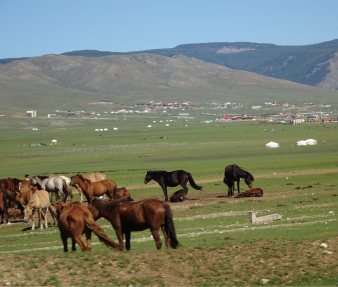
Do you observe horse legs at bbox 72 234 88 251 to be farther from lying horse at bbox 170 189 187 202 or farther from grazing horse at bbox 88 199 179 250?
lying horse at bbox 170 189 187 202

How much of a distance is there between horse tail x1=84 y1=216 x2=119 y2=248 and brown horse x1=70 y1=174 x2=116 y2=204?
1322 centimetres

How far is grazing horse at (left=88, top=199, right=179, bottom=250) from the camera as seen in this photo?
55.9 feet

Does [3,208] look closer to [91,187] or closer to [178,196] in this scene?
[91,187]

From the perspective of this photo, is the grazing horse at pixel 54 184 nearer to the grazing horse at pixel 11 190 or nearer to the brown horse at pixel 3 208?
the grazing horse at pixel 11 190

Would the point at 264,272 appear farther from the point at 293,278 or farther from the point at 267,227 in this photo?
the point at 267,227

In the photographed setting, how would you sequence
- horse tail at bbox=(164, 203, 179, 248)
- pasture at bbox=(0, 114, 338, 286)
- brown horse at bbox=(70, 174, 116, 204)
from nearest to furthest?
pasture at bbox=(0, 114, 338, 286), horse tail at bbox=(164, 203, 179, 248), brown horse at bbox=(70, 174, 116, 204)

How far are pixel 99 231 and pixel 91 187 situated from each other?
1378 cm

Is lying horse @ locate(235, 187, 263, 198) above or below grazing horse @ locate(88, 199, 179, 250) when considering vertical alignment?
below

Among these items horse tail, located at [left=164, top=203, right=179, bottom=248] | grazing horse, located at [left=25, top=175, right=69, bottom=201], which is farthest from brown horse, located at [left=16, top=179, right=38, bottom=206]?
horse tail, located at [left=164, top=203, right=179, bottom=248]

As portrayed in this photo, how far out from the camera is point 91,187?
30797 mm

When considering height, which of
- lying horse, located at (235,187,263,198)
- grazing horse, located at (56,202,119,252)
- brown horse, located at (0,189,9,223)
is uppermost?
grazing horse, located at (56,202,119,252)

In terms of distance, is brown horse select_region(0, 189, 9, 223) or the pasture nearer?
the pasture

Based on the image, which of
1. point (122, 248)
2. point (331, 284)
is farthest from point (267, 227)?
point (331, 284)

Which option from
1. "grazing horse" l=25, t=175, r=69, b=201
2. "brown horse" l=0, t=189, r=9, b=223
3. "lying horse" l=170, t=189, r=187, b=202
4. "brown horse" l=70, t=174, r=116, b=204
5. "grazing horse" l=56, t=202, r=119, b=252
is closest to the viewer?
"grazing horse" l=56, t=202, r=119, b=252
